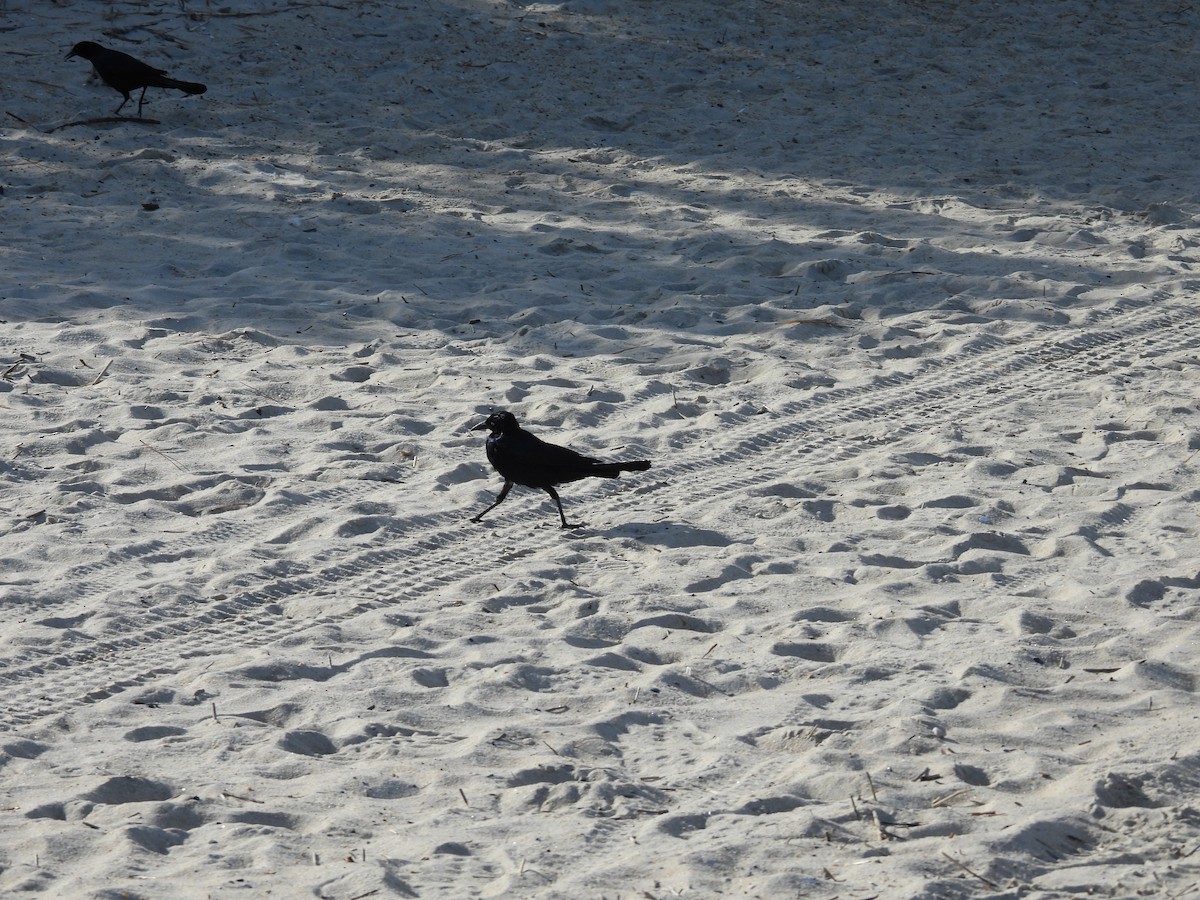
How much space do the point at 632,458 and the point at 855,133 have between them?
5420 mm

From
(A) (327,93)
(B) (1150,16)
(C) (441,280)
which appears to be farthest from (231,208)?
(B) (1150,16)

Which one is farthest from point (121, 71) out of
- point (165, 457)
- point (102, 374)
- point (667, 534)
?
point (667, 534)

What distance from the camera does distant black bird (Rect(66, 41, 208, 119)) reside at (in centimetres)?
940

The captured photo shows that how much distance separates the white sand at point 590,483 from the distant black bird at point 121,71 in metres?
0.34

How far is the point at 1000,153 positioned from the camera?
10.2 metres

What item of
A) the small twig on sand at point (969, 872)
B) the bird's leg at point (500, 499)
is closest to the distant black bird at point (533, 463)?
the bird's leg at point (500, 499)

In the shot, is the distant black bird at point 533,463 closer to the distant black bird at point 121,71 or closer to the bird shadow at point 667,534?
the bird shadow at point 667,534

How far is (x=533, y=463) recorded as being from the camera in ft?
17.1

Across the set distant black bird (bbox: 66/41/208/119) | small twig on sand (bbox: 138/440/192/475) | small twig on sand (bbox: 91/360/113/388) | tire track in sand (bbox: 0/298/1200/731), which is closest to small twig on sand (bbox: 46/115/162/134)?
distant black bird (bbox: 66/41/208/119)

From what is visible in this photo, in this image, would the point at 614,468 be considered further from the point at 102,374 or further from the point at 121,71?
the point at 121,71

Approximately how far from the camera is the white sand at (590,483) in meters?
3.51

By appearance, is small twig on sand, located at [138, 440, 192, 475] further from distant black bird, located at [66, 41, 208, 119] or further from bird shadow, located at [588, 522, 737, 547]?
distant black bird, located at [66, 41, 208, 119]

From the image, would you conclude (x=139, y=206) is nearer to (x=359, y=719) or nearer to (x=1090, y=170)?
(x=359, y=719)

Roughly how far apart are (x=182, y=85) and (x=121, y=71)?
44cm
